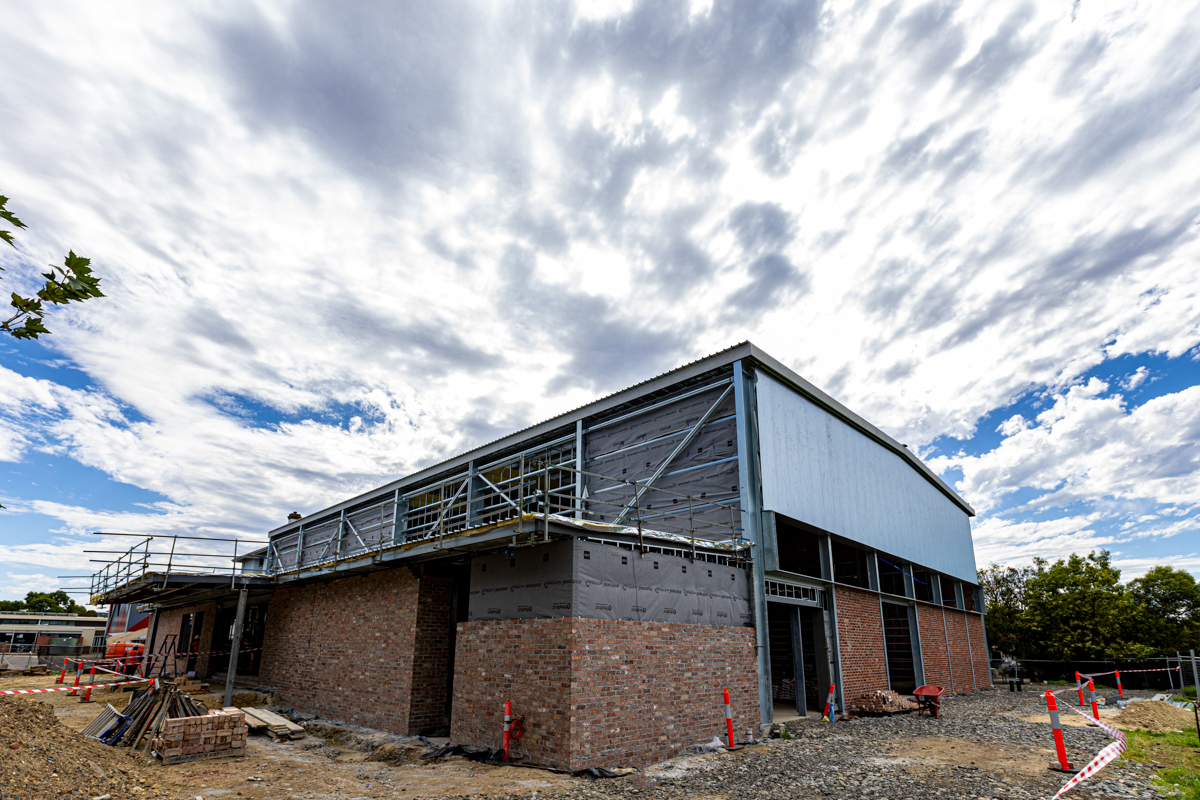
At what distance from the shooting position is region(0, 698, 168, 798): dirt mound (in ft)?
21.2

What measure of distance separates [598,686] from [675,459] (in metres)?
6.85

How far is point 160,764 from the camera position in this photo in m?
10.2

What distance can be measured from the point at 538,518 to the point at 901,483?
1709cm

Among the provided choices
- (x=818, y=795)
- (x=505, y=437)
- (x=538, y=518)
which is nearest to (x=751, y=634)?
(x=818, y=795)

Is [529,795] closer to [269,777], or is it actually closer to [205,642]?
[269,777]

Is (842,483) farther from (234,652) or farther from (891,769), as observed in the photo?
(234,652)

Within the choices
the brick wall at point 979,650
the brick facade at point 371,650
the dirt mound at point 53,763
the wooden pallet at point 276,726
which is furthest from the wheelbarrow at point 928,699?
the dirt mound at point 53,763

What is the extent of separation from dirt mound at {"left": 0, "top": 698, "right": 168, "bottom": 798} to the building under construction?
4866mm

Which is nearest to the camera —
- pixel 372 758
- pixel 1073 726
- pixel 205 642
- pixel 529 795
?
pixel 529 795

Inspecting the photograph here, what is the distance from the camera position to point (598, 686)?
9.72 meters

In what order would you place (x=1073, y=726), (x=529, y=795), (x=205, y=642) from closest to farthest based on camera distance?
(x=529, y=795) < (x=1073, y=726) < (x=205, y=642)

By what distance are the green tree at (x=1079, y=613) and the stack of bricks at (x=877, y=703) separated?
2327cm

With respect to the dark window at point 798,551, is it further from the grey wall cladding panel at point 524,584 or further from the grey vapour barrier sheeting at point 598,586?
the grey wall cladding panel at point 524,584

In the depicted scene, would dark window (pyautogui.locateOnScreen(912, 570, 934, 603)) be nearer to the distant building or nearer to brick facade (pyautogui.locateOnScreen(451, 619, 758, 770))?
brick facade (pyautogui.locateOnScreen(451, 619, 758, 770))
